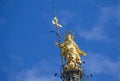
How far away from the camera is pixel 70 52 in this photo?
76312mm

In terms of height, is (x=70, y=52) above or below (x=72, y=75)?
above

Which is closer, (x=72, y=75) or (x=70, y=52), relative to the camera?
(x=72, y=75)

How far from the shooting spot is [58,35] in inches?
3130

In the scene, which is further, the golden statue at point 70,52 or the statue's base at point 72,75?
the golden statue at point 70,52

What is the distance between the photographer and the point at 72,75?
74.4 meters

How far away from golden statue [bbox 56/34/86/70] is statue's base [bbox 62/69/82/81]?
46 cm

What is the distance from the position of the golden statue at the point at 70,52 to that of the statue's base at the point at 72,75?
0.46 metres

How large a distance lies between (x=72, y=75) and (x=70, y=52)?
126 inches

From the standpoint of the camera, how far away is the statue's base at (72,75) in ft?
244

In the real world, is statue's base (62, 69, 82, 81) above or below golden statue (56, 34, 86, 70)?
below

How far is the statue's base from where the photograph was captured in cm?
7431

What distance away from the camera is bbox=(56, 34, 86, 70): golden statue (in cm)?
7512

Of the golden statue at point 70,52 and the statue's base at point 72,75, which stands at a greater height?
the golden statue at point 70,52

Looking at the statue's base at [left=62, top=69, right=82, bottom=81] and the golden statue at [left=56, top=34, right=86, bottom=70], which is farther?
the golden statue at [left=56, top=34, right=86, bottom=70]
